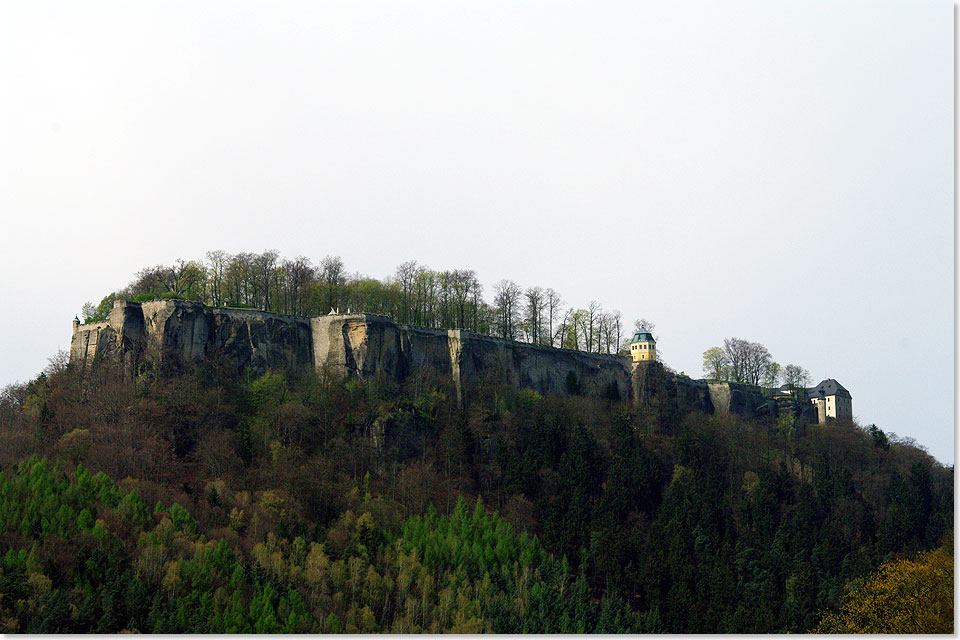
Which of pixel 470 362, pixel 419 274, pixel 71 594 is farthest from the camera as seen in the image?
pixel 419 274

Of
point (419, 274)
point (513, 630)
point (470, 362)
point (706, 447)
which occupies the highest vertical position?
point (419, 274)

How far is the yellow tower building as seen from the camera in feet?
298

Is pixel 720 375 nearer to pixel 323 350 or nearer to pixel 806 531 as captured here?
pixel 806 531

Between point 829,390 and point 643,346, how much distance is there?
2247 centimetres

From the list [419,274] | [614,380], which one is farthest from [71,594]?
[614,380]

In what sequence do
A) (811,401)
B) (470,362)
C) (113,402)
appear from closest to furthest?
Result: (113,402), (470,362), (811,401)

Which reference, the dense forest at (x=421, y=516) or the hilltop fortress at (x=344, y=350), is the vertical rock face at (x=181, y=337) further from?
the dense forest at (x=421, y=516)

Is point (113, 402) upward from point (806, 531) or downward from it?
upward

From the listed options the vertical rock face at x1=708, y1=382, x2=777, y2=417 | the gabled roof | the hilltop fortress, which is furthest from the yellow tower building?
the gabled roof

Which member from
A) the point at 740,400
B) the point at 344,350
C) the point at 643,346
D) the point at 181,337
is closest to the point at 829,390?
the point at 740,400

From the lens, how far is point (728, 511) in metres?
71.4

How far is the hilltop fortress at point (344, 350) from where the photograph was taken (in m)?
68.8

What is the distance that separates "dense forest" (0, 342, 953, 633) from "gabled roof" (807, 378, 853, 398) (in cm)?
1959

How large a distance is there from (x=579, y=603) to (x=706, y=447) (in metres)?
24.7
